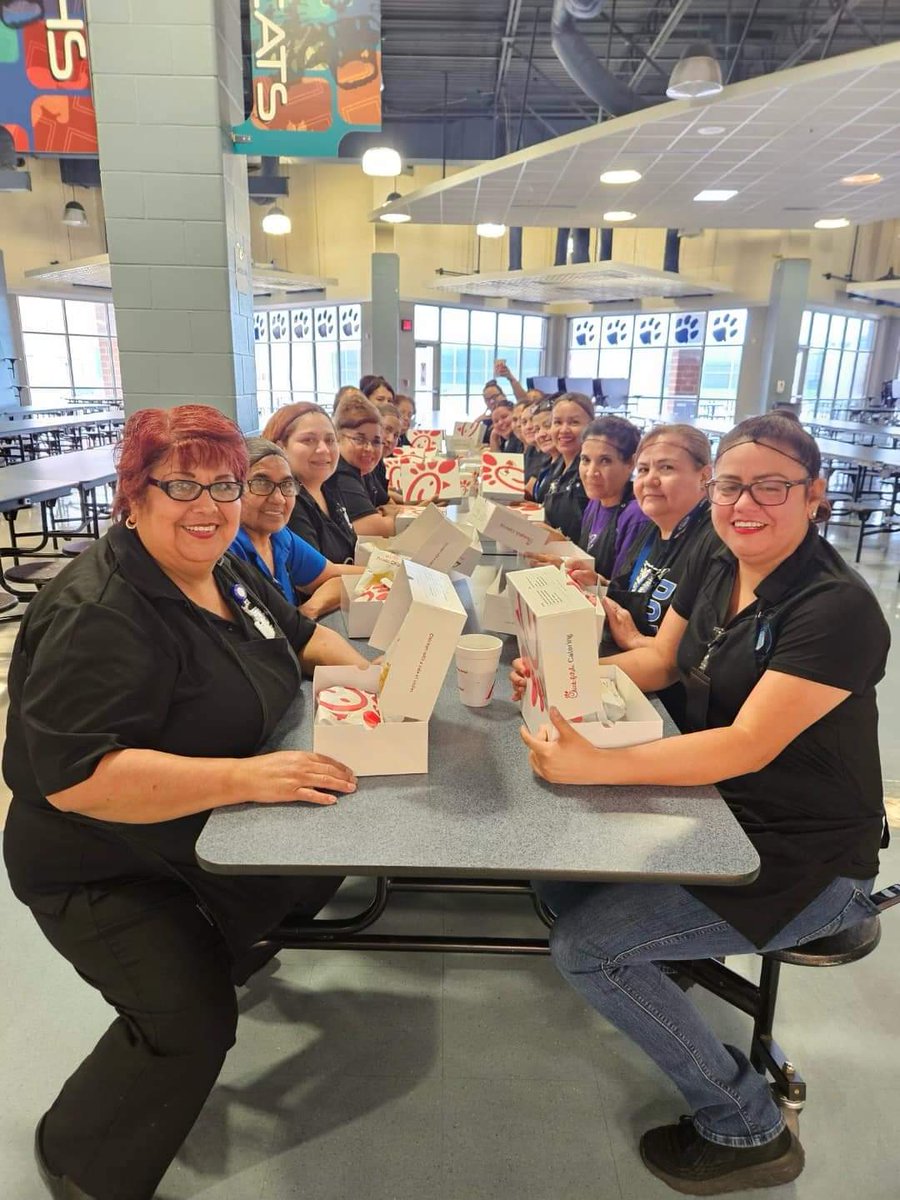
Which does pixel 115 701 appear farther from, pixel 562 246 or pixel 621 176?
pixel 562 246

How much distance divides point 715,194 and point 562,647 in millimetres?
7961

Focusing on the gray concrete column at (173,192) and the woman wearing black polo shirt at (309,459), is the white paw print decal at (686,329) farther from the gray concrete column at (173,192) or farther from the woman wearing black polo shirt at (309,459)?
the woman wearing black polo shirt at (309,459)

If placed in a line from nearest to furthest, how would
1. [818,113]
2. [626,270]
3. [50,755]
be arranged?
[50,755] → [818,113] → [626,270]

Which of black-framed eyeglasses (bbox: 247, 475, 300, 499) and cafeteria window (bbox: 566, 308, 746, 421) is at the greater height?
cafeteria window (bbox: 566, 308, 746, 421)

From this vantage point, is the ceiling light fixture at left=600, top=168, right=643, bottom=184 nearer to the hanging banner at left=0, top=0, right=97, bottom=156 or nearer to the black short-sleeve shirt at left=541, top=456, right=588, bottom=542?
the black short-sleeve shirt at left=541, top=456, right=588, bottom=542

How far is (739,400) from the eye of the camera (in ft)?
45.0

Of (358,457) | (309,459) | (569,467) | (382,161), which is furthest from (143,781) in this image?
(382,161)

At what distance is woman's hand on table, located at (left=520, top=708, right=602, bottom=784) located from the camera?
1.29m

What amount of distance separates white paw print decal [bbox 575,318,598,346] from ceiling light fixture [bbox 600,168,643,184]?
A: 11.3 metres

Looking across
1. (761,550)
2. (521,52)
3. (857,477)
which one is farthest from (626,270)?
(761,550)

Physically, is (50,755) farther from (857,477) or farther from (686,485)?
(857,477)

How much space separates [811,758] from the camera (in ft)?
4.44

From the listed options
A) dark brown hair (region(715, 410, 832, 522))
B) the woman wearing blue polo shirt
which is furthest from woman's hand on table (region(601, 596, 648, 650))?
the woman wearing blue polo shirt

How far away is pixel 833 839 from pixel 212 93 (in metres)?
A: 3.95
